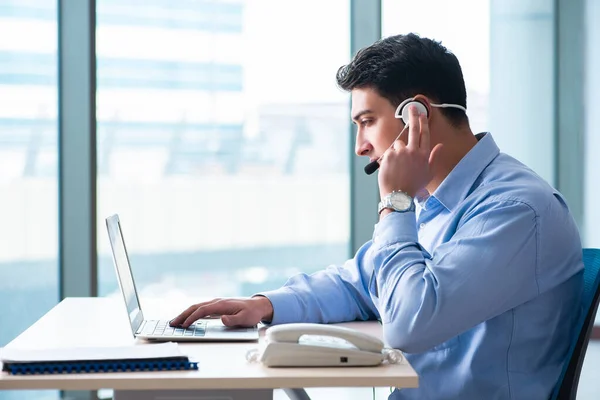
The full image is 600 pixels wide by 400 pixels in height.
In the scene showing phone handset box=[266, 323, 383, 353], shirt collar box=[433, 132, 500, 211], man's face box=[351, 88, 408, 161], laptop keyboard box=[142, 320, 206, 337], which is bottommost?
laptop keyboard box=[142, 320, 206, 337]

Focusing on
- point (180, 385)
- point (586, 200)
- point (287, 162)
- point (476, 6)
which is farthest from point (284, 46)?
point (180, 385)

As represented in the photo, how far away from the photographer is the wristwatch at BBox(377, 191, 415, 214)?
5.05 feet

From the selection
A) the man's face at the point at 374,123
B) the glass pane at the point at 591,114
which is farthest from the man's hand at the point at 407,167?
the glass pane at the point at 591,114

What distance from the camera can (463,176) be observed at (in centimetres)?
168

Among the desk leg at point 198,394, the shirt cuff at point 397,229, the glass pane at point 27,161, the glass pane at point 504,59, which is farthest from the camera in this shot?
the glass pane at point 504,59

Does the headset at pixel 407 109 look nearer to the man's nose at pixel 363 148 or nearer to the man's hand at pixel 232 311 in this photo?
the man's nose at pixel 363 148

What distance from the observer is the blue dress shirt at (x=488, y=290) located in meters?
1.42

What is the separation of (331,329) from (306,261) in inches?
91.2

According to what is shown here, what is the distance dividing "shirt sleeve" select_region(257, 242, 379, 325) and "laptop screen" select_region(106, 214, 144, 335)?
0.29m

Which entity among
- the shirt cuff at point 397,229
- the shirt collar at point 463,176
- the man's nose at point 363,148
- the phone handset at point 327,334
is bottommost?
the phone handset at point 327,334

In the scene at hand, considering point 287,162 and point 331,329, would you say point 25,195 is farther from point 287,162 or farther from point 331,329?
point 331,329

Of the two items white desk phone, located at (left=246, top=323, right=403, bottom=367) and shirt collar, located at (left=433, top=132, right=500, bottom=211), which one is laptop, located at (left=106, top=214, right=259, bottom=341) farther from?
shirt collar, located at (left=433, top=132, right=500, bottom=211)

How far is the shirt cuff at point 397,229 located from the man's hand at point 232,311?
1.08ft

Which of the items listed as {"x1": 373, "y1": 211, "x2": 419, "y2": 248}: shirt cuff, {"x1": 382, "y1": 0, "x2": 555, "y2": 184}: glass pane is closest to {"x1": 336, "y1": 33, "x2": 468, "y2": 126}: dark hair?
{"x1": 373, "y1": 211, "x2": 419, "y2": 248}: shirt cuff
